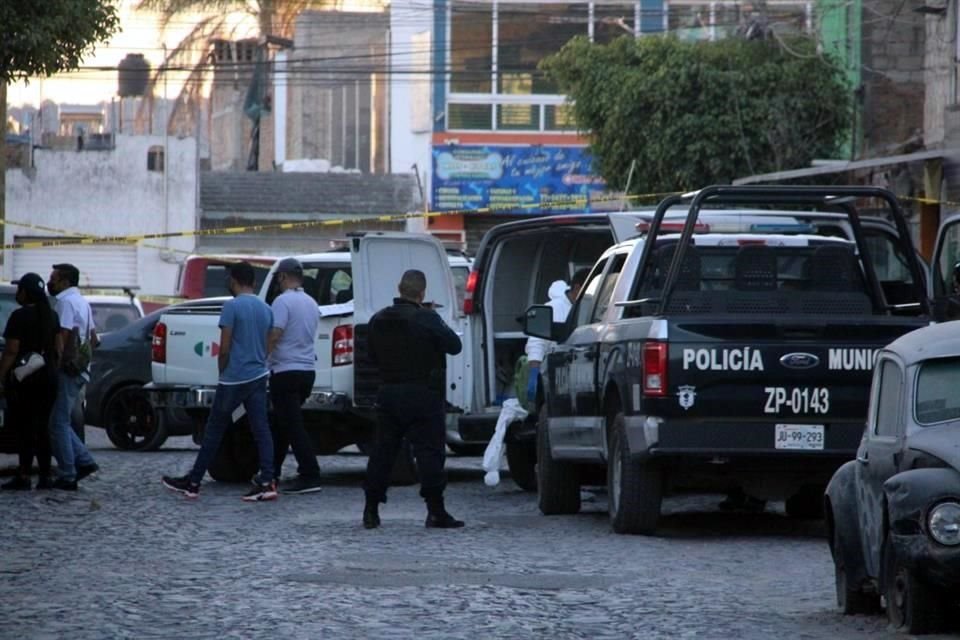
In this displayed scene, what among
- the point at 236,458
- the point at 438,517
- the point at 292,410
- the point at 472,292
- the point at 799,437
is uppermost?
the point at 472,292

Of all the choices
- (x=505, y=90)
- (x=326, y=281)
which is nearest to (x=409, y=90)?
(x=505, y=90)

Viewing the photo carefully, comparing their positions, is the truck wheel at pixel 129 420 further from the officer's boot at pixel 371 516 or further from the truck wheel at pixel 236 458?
the officer's boot at pixel 371 516

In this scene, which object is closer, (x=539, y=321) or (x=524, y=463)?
(x=539, y=321)

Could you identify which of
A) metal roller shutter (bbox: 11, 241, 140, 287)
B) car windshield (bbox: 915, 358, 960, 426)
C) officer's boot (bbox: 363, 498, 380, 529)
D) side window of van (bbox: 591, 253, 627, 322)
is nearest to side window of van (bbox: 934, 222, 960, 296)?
side window of van (bbox: 591, 253, 627, 322)

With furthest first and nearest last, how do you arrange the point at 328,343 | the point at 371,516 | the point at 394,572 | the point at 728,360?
1. the point at 328,343
2. the point at 371,516
3. the point at 728,360
4. the point at 394,572

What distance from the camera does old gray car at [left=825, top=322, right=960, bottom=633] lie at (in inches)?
325

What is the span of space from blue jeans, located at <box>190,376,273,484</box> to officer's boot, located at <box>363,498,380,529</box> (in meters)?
2.48

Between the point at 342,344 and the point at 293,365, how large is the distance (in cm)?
105

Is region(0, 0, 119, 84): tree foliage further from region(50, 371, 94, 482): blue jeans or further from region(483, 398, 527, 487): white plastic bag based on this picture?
region(483, 398, 527, 487): white plastic bag

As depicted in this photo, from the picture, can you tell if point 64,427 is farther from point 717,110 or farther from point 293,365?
point 717,110

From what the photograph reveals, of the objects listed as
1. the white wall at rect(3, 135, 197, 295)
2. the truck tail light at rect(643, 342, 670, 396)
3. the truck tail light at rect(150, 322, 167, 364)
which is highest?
the white wall at rect(3, 135, 197, 295)

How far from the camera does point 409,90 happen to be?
49.3 meters

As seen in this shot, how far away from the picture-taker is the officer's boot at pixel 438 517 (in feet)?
45.1

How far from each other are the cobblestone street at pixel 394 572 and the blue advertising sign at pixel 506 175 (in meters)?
29.0
